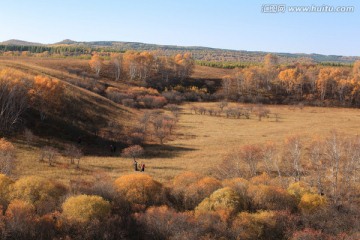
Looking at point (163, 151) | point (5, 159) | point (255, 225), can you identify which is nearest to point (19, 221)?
point (5, 159)

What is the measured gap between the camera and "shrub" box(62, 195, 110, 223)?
25469 mm

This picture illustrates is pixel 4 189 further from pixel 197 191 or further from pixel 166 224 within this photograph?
pixel 197 191

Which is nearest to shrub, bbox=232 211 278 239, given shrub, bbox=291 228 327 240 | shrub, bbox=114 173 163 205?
shrub, bbox=291 228 327 240

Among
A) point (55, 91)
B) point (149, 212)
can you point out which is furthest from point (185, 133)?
point (149, 212)

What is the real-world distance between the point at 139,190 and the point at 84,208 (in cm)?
688

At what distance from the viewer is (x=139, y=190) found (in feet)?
105

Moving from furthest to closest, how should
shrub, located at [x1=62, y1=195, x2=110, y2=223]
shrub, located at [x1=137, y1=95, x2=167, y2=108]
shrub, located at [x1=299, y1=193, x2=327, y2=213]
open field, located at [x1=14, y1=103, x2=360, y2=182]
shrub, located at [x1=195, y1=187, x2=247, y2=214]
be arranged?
1. shrub, located at [x1=137, y1=95, x2=167, y2=108]
2. open field, located at [x1=14, y1=103, x2=360, y2=182]
3. shrub, located at [x1=299, y1=193, x2=327, y2=213]
4. shrub, located at [x1=195, y1=187, x2=247, y2=214]
5. shrub, located at [x1=62, y1=195, x2=110, y2=223]

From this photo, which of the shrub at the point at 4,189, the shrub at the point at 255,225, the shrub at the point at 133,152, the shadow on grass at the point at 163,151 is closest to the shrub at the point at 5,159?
the shrub at the point at 4,189

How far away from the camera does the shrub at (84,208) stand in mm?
25469

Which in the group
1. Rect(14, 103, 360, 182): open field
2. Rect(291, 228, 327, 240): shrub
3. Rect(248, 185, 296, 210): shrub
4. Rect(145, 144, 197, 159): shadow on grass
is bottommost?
Rect(145, 144, 197, 159): shadow on grass

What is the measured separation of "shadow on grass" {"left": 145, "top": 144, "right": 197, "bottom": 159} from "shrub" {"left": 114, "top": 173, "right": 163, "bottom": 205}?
24275 millimetres

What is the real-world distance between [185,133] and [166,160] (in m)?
24.7

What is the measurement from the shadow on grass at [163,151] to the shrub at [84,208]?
30098mm

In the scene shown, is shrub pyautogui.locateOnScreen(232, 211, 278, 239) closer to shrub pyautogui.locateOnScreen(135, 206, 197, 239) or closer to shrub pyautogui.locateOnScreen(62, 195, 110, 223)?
shrub pyautogui.locateOnScreen(135, 206, 197, 239)
